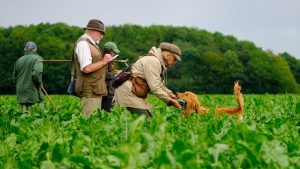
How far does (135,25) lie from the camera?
340 feet

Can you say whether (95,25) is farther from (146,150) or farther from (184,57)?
(184,57)

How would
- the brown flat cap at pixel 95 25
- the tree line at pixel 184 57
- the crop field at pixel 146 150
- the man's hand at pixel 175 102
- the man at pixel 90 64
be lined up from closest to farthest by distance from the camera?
the crop field at pixel 146 150 < the man's hand at pixel 175 102 < the man at pixel 90 64 < the brown flat cap at pixel 95 25 < the tree line at pixel 184 57

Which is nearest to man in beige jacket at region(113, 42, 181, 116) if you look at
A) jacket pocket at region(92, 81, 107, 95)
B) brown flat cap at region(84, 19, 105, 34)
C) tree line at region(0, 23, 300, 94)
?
jacket pocket at region(92, 81, 107, 95)

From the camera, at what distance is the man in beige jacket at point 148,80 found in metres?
8.16

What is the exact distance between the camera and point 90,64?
868 centimetres

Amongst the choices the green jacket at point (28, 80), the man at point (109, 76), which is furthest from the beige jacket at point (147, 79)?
the green jacket at point (28, 80)

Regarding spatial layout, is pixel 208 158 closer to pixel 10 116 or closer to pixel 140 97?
pixel 140 97

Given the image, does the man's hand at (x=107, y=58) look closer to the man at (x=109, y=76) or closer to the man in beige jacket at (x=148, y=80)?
the man in beige jacket at (x=148, y=80)

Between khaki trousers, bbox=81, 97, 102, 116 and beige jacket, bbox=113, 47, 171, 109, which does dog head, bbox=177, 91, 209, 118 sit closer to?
beige jacket, bbox=113, 47, 171, 109

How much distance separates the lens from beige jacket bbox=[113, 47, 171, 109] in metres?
8.13

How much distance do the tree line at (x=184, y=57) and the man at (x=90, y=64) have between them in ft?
202

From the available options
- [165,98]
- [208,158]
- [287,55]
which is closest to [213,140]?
[208,158]

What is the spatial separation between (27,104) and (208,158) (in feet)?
27.1

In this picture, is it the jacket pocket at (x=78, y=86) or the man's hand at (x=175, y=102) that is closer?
the man's hand at (x=175, y=102)
